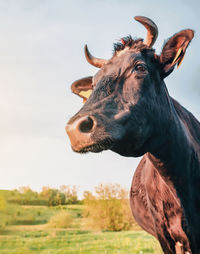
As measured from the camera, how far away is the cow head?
253 centimetres

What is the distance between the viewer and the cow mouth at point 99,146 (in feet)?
8.35

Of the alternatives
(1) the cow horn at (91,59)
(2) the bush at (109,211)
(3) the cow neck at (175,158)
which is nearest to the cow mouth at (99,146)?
(3) the cow neck at (175,158)

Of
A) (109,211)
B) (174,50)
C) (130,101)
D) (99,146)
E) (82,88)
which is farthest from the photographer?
(109,211)

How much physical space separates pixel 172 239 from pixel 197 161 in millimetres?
1141

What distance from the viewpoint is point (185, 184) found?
3.61 m

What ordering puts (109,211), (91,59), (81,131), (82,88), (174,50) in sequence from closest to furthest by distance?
(81,131)
(174,50)
(91,59)
(82,88)
(109,211)

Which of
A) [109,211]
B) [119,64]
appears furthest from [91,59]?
[109,211]

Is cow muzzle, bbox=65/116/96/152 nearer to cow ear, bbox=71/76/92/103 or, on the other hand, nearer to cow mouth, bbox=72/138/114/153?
cow mouth, bbox=72/138/114/153

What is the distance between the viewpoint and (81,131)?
8.12 ft

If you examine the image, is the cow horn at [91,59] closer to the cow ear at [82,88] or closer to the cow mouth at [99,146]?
the cow ear at [82,88]

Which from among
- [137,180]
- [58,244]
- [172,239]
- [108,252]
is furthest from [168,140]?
[58,244]

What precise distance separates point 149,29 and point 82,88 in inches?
56.4

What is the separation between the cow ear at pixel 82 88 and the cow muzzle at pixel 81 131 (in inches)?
77.7

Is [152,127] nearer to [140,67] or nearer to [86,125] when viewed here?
[140,67]
